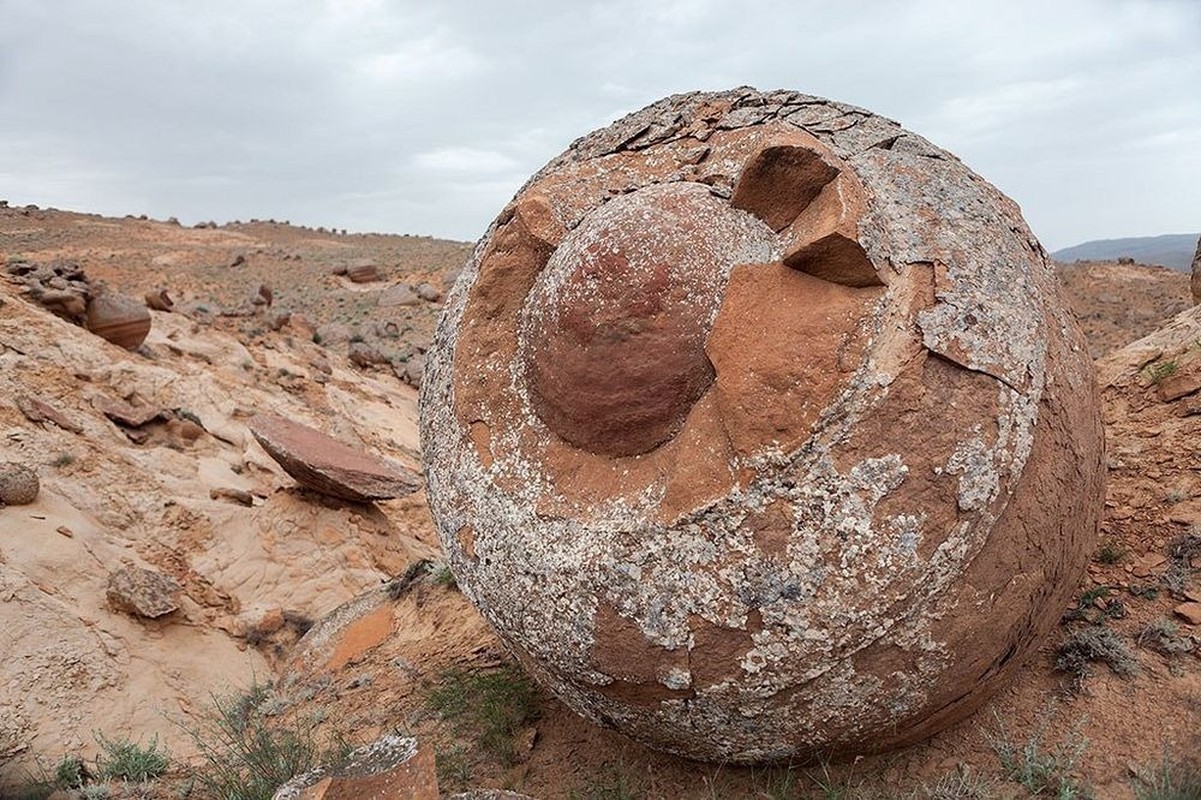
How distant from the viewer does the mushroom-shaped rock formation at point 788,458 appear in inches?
89.7

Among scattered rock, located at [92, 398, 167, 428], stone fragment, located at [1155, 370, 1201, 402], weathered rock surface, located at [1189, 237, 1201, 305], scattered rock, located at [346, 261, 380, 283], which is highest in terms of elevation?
scattered rock, located at [346, 261, 380, 283]

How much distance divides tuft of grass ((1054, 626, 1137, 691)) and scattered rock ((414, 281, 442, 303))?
1852 cm

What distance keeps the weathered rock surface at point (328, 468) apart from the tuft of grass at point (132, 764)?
122 inches

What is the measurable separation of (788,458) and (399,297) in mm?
19187

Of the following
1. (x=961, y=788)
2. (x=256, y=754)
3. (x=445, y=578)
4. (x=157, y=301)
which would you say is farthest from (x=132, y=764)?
(x=157, y=301)

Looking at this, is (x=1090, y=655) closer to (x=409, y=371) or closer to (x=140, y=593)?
(x=140, y=593)

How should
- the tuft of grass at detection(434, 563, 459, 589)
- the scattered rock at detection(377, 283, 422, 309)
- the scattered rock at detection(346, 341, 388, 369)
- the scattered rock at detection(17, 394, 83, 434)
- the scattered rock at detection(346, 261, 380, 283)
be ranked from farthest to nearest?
the scattered rock at detection(346, 261, 380, 283)
the scattered rock at detection(377, 283, 422, 309)
the scattered rock at detection(346, 341, 388, 369)
the scattered rock at detection(17, 394, 83, 434)
the tuft of grass at detection(434, 563, 459, 589)

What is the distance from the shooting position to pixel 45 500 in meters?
5.96

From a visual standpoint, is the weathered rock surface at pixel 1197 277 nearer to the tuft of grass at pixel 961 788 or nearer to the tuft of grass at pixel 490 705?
the tuft of grass at pixel 961 788

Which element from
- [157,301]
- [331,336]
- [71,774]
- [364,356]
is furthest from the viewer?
[331,336]

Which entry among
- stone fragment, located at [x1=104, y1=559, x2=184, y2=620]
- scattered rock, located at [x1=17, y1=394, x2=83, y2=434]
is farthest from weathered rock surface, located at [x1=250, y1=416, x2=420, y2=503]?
stone fragment, located at [x1=104, y1=559, x2=184, y2=620]

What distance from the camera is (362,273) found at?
24.2 m

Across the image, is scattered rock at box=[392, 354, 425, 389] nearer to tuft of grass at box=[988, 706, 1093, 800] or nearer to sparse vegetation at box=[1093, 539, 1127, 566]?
sparse vegetation at box=[1093, 539, 1127, 566]

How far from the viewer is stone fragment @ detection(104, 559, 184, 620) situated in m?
5.38
